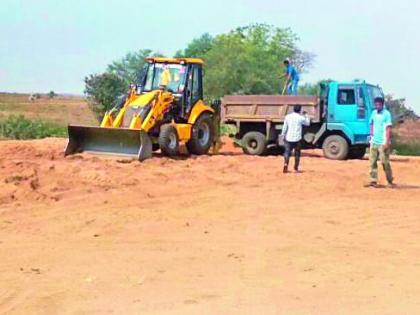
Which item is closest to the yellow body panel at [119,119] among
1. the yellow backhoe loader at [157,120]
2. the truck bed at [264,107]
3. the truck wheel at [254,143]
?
the yellow backhoe loader at [157,120]

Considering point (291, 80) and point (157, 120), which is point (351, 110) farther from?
point (157, 120)

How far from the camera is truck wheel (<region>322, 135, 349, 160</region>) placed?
76.2ft

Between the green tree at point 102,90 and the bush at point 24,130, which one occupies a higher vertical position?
the green tree at point 102,90

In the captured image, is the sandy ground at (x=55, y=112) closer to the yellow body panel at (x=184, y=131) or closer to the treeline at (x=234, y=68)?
the treeline at (x=234, y=68)

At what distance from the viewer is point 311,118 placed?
23344 mm

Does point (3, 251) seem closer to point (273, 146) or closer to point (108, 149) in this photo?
point (108, 149)

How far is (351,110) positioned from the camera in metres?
23.0

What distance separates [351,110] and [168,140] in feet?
17.8

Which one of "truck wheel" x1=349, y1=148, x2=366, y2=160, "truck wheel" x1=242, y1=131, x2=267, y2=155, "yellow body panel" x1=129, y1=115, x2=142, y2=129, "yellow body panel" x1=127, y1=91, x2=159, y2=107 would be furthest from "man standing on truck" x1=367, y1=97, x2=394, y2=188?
"truck wheel" x1=242, y1=131, x2=267, y2=155

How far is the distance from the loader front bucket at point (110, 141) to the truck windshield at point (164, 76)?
7.24ft

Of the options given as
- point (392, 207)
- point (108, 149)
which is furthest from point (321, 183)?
point (108, 149)

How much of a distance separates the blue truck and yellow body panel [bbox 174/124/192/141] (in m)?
3.24

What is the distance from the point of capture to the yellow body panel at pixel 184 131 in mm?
21688

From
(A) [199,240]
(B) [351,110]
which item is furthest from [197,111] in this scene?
(A) [199,240]
